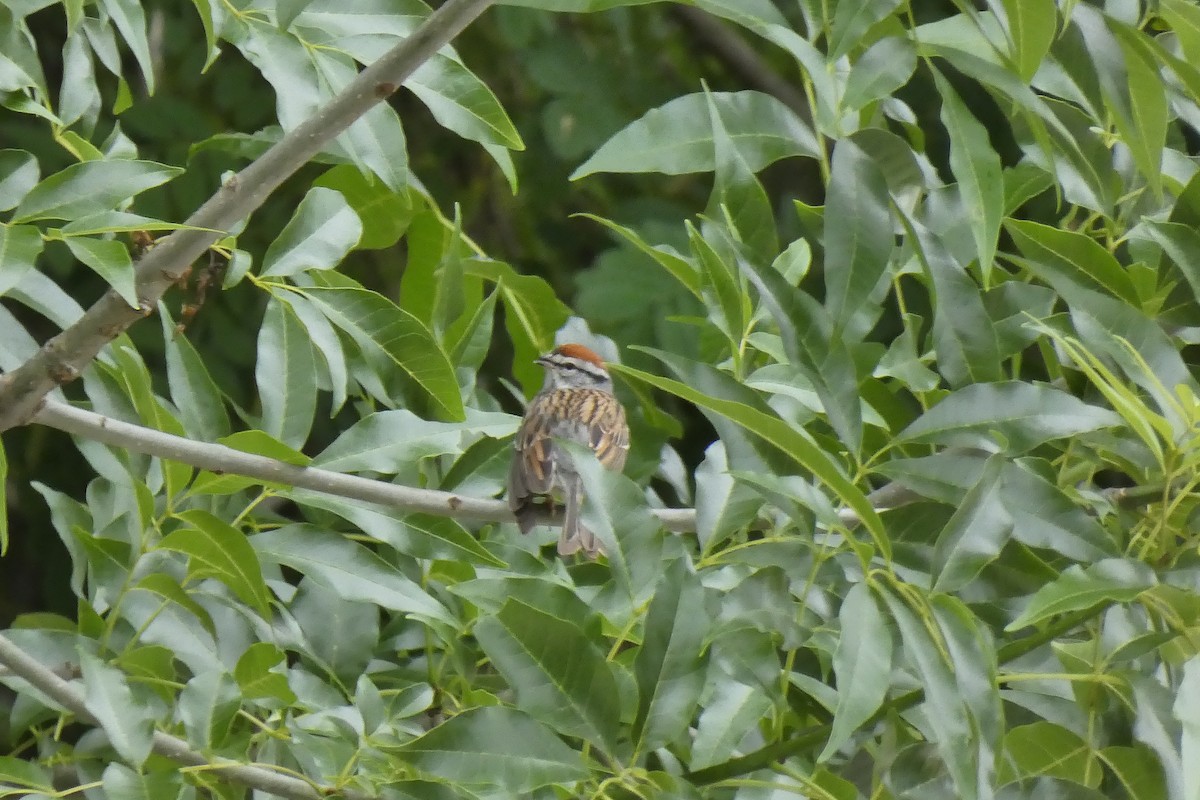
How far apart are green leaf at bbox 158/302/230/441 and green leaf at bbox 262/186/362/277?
0.26 metres

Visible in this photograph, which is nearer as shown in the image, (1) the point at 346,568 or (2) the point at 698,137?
(2) the point at 698,137

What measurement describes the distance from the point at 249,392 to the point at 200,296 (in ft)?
7.62

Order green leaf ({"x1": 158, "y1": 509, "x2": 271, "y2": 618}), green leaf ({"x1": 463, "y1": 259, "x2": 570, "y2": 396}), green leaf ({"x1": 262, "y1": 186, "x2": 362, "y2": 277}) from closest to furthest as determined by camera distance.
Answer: green leaf ({"x1": 158, "y1": 509, "x2": 271, "y2": 618}) < green leaf ({"x1": 262, "y1": 186, "x2": 362, "y2": 277}) < green leaf ({"x1": 463, "y1": 259, "x2": 570, "y2": 396})

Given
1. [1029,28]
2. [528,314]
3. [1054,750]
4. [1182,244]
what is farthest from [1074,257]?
[528,314]

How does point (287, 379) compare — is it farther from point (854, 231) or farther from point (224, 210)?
point (854, 231)

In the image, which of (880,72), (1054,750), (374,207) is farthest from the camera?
(374,207)

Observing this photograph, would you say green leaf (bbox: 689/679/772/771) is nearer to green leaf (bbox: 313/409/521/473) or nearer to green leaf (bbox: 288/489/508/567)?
green leaf (bbox: 288/489/508/567)

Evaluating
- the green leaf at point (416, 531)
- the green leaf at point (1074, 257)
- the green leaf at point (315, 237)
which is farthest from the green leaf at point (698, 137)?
the green leaf at point (416, 531)

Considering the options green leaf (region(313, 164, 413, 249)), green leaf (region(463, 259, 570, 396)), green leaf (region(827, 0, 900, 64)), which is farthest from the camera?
green leaf (region(463, 259, 570, 396))

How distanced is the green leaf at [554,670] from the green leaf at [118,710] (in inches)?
18.1

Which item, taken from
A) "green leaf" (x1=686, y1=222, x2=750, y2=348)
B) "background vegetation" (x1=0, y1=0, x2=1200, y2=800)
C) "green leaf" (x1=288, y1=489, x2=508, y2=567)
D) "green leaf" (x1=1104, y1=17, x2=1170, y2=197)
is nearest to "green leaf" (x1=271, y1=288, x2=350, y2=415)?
"background vegetation" (x1=0, y1=0, x2=1200, y2=800)

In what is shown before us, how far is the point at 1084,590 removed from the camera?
1.33 meters

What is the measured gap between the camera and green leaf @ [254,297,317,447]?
1.95m

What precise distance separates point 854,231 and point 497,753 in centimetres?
63
